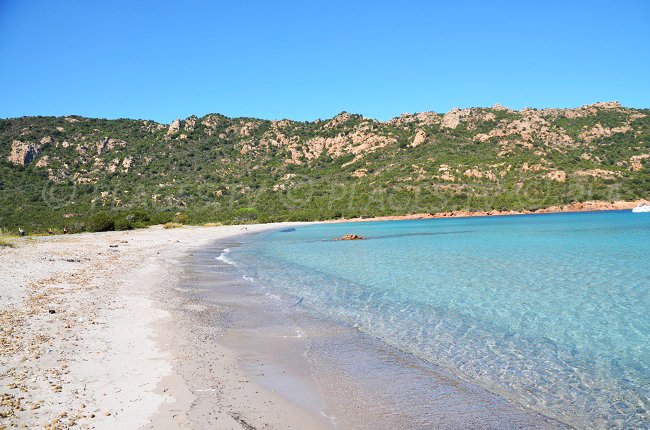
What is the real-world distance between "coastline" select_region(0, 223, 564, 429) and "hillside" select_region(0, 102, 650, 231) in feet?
152

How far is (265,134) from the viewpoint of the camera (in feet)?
384

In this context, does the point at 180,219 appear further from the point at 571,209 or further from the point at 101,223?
the point at 571,209

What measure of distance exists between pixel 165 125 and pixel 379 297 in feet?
382

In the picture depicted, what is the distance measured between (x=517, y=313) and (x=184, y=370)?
8.49 meters

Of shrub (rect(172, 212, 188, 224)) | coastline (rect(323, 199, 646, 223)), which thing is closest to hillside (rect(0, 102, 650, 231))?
shrub (rect(172, 212, 188, 224))

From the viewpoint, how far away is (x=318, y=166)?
106 meters

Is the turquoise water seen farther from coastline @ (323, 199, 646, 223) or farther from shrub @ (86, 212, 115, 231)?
coastline @ (323, 199, 646, 223)

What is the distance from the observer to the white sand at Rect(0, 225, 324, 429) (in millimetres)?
5117

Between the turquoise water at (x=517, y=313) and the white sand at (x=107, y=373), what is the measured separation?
3648 millimetres

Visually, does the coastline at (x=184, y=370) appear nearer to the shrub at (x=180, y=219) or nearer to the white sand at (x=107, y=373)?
the white sand at (x=107, y=373)

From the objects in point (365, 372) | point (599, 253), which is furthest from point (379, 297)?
point (599, 253)

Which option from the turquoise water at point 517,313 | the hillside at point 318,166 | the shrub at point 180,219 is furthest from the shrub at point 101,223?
the turquoise water at point 517,313

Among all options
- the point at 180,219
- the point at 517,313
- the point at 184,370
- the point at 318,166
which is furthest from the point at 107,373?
the point at 318,166

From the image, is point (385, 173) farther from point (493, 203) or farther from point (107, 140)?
point (107, 140)
